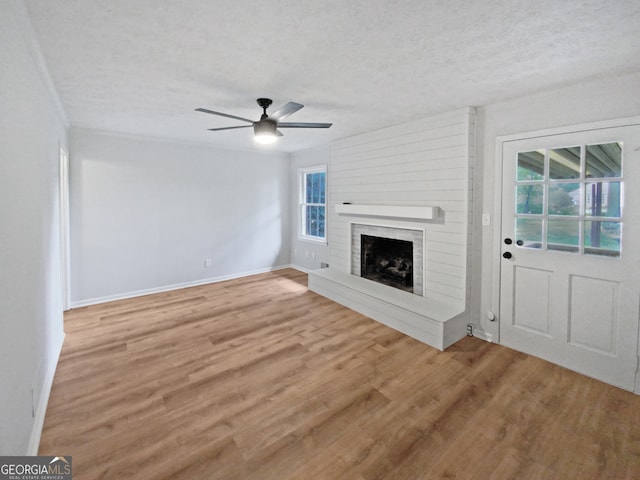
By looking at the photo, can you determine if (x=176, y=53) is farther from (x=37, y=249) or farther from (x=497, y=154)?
(x=497, y=154)

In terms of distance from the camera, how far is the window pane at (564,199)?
2.59 m

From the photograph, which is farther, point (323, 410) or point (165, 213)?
point (165, 213)

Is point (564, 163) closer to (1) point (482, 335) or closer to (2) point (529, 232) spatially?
(2) point (529, 232)

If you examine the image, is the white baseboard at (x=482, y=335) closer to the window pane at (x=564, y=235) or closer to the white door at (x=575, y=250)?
the white door at (x=575, y=250)

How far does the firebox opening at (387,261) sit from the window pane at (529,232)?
1.28 meters

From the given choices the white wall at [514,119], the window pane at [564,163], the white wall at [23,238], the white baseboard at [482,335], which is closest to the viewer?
the white wall at [23,238]

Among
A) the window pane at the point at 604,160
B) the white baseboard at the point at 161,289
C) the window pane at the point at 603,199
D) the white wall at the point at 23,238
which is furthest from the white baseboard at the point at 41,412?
the window pane at the point at 604,160

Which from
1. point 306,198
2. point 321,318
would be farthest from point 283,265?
point 321,318

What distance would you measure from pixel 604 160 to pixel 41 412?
14.9 ft

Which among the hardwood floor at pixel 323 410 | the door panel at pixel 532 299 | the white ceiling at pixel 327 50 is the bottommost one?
the hardwood floor at pixel 323 410

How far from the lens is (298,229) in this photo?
620cm

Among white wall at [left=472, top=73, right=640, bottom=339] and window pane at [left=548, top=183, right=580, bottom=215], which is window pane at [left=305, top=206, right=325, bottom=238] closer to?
white wall at [left=472, top=73, right=640, bottom=339]

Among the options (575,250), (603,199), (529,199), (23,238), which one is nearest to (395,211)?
(529,199)

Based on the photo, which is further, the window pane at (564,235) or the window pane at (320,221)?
the window pane at (320,221)
